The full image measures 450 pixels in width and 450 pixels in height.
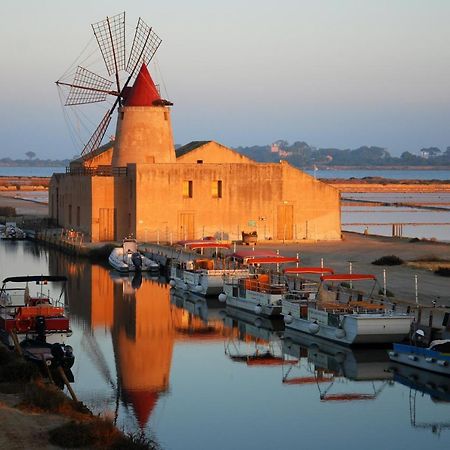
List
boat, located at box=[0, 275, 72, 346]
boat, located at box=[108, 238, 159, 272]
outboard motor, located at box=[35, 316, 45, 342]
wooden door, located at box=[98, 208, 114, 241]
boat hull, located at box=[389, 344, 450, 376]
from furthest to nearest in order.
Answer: wooden door, located at box=[98, 208, 114, 241]
boat, located at box=[108, 238, 159, 272]
boat, located at box=[0, 275, 72, 346]
outboard motor, located at box=[35, 316, 45, 342]
boat hull, located at box=[389, 344, 450, 376]

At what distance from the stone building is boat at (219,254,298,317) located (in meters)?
13.0

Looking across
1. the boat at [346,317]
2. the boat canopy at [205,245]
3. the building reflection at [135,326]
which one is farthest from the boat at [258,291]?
the boat canopy at [205,245]

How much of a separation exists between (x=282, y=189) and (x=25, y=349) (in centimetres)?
2660

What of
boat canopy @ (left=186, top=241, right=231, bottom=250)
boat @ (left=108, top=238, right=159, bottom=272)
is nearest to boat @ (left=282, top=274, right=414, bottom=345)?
boat canopy @ (left=186, top=241, right=231, bottom=250)

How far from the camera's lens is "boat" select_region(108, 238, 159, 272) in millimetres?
38781

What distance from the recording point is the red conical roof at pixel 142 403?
17.5 meters

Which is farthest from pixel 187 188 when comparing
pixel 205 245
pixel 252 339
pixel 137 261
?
pixel 252 339

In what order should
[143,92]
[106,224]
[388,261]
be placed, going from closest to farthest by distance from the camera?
[388,261], [106,224], [143,92]

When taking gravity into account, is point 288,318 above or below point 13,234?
below

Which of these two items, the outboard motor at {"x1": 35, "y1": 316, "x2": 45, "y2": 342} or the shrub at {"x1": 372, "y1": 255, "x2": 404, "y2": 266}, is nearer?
the outboard motor at {"x1": 35, "y1": 316, "x2": 45, "y2": 342}

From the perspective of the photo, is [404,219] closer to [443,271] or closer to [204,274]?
[443,271]

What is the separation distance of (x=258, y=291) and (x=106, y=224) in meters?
18.5

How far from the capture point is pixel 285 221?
46094mm

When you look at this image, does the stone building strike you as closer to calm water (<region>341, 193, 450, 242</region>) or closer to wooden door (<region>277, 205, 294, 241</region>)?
wooden door (<region>277, 205, 294, 241</region>)
